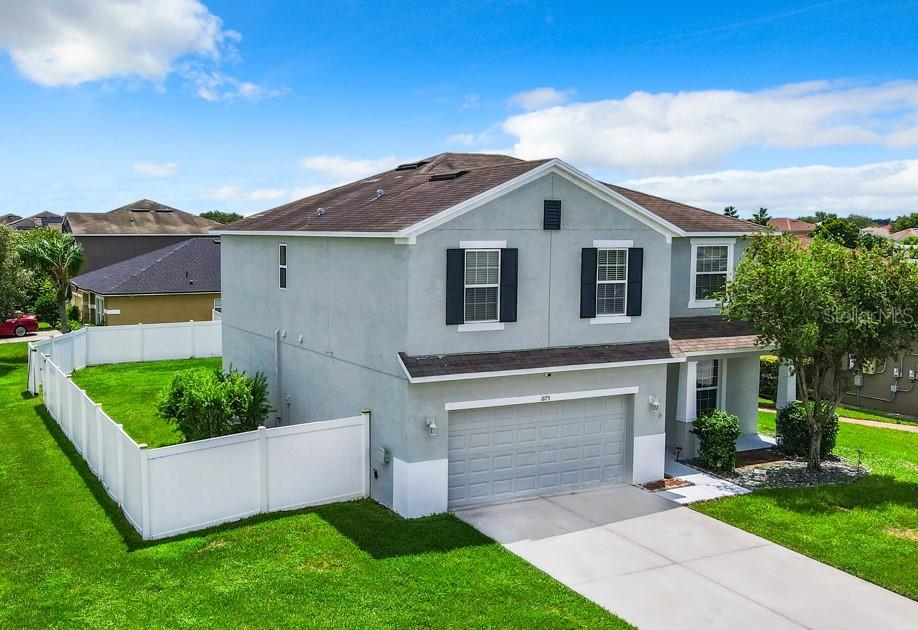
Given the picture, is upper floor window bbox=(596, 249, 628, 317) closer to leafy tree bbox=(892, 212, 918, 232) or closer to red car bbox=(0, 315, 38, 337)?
red car bbox=(0, 315, 38, 337)

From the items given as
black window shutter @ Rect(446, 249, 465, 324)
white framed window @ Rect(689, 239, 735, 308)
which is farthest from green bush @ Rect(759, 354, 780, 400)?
black window shutter @ Rect(446, 249, 465, 324)

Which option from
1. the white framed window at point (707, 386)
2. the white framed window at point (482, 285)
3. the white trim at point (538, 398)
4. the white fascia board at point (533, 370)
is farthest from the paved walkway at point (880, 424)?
the white framed window at point (482, 285)

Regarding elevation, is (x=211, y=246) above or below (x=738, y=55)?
below

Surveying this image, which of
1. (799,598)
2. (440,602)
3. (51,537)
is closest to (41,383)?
(51,537)

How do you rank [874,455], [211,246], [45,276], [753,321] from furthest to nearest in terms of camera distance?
[211,246] < [45,276] < [874,455] < [753,321]

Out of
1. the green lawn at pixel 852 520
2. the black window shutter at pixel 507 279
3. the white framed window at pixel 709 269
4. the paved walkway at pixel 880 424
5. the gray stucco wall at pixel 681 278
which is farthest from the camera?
the paved walkway at pixel 880 424

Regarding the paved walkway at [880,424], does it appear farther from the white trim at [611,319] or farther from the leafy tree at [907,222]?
the leafy tree at [907,222]

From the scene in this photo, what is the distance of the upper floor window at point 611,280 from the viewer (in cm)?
1569

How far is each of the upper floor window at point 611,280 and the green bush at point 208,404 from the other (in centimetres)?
760

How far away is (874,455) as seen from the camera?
1942 centimetres

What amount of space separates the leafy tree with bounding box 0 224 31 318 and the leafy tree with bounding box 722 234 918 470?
83.5 feet

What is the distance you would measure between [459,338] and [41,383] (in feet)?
50.4

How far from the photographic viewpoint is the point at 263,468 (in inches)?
533

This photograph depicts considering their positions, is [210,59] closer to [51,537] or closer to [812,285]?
[51,537]
